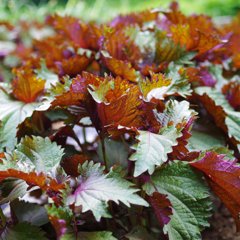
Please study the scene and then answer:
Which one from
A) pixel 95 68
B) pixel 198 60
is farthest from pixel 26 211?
pixel 198 60

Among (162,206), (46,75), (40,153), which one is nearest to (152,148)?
(162,206)

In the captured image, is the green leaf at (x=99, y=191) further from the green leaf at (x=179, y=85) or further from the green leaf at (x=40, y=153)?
the green leaf at (x=179, y=85)

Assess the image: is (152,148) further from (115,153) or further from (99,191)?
(115,153)

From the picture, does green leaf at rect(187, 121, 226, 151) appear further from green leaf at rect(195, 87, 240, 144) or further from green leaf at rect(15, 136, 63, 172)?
green leaf at rect(15, 136, 63, 172)

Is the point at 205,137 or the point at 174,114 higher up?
the point at 174,114

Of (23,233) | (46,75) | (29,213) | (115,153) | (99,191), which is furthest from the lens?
(46,75)

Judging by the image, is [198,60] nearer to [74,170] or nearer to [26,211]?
[74,170]

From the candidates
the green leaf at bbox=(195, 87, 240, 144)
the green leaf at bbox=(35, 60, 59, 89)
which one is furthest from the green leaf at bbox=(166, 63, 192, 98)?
the green leaf at bbox=(35, 60, 59, 89)

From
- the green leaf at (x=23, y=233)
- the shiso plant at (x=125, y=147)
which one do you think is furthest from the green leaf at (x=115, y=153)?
the green leaf at (x=23, y=233)
